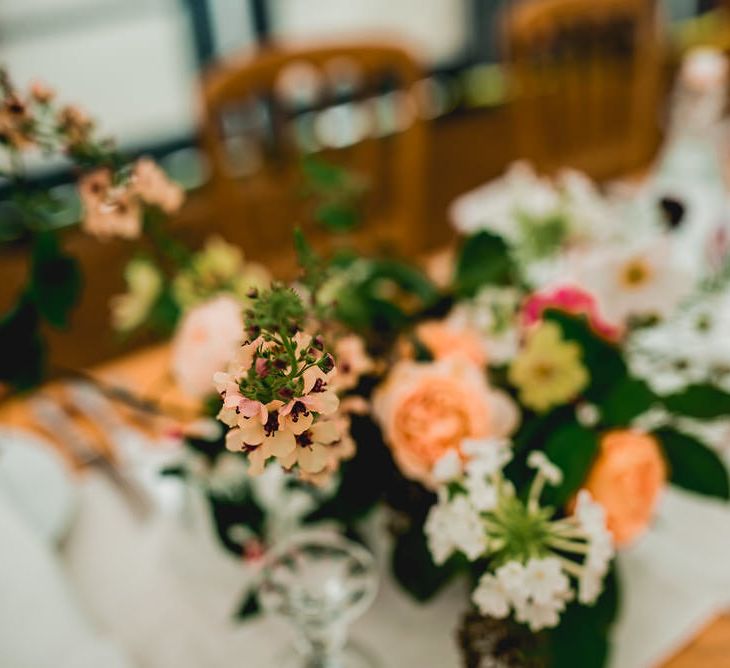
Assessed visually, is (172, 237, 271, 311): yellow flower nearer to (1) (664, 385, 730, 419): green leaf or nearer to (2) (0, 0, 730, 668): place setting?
(2) (0, 0, 730, 668): place setting

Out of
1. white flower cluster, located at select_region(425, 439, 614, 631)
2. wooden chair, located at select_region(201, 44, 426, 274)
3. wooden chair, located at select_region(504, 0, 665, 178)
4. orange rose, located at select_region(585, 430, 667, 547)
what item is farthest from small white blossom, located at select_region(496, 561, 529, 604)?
wooden chair, located at select_region(504, 0, 665, 178)

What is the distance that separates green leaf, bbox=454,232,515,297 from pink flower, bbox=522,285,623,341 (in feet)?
0.24

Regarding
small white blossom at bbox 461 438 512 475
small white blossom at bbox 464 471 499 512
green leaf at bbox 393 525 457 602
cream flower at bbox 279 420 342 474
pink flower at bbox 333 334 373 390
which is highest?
cream flower at bbox 279 420 342 474

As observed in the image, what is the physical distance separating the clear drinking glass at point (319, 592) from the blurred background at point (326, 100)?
13.6 inches

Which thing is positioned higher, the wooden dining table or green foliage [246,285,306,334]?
green foliage [246,285,306,334]

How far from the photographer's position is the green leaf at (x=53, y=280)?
2.25 feet

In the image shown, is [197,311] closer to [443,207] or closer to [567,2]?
[567,2]

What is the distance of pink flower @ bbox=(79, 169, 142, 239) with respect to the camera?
2.03 ft

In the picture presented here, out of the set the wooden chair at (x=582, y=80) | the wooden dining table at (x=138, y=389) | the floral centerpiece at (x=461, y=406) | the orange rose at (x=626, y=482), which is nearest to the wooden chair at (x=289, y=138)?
the wooden chair at (x=582, y=80)

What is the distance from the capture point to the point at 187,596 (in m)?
0.78

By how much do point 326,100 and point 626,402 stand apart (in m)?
1.04

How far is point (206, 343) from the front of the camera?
657 millimetres

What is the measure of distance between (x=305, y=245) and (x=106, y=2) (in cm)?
197

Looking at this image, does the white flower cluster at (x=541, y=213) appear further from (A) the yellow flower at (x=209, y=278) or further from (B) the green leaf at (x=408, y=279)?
(A) the yellow flower at (x=209, y=278)
